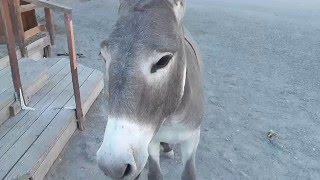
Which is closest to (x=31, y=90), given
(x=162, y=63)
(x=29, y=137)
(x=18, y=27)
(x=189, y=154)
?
(x=29, y=137)

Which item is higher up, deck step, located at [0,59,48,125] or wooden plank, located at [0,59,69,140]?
deck step, located at [0,59,48,125]

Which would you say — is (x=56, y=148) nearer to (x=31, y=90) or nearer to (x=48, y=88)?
(x=31, y=90)

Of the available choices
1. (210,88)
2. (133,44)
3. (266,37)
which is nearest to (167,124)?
(133,44)

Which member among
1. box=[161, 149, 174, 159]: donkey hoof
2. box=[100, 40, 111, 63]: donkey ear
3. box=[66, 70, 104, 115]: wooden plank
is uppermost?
box=[100, 40, 111, 63]: donkey ear

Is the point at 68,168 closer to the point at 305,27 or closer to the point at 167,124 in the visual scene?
the point at 167,124

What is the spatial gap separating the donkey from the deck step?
1965 millimetres

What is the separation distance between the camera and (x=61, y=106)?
12.1 feet

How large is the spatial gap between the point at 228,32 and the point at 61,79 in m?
4.93

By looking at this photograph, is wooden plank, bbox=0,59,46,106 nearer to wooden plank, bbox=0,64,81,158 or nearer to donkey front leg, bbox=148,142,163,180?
wooden plank, bbox=0,64,81,158

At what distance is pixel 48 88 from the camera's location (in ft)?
13.4

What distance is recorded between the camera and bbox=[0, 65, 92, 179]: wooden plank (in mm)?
2682

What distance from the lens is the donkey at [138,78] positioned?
1.50 metres

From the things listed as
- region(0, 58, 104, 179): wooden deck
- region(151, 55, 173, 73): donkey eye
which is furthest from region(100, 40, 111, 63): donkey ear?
region(0, 58, 104, 179): wooden deck

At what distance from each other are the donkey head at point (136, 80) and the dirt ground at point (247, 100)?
59 cm
